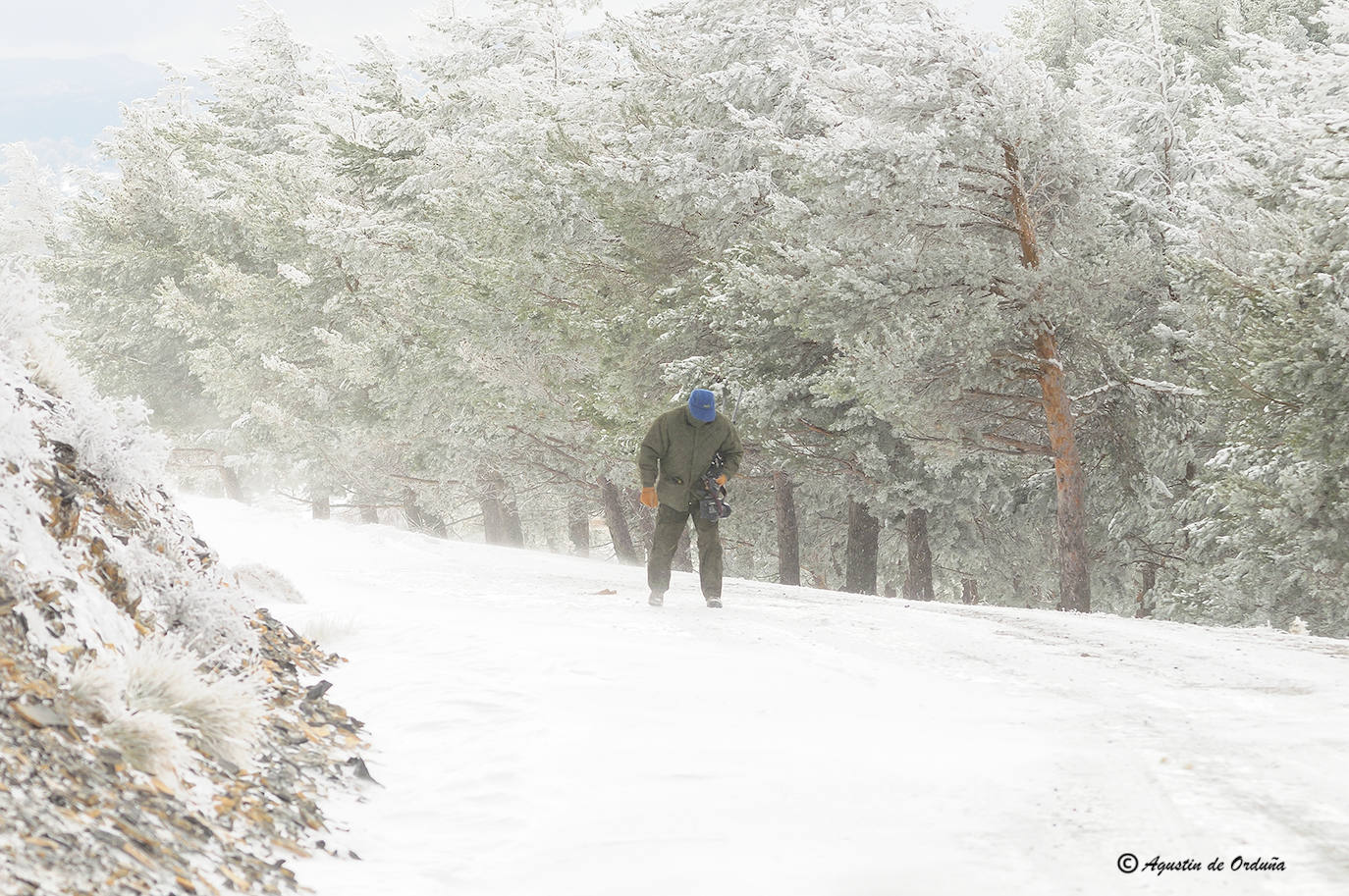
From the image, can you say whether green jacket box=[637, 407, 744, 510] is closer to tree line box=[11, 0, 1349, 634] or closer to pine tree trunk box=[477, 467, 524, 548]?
tree line box=[11, 0, 1349, 634]

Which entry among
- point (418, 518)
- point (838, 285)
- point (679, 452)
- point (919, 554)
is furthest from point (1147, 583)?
point (418, 518)

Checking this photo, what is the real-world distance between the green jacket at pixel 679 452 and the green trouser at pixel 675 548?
6.9 inches

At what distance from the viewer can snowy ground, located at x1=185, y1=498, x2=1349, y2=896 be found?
387 centimetres

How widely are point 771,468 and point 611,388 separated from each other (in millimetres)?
3256

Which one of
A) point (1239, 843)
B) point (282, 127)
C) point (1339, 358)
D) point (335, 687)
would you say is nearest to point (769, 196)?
point (1339, 358)

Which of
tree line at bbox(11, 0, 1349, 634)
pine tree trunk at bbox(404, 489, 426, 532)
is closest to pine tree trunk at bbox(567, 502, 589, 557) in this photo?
tree line at bbox(11, 0, 1349, 634)

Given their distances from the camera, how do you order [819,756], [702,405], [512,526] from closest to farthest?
1. [819,756]
2. [702,405]
3. [512,526]

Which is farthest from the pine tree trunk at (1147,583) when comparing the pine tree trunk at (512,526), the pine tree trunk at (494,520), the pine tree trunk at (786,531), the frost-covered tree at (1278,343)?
the pine tree trunk at (494,520)

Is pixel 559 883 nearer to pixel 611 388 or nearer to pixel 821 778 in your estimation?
pixel 821 778

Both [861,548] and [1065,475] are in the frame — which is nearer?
[1065,475]

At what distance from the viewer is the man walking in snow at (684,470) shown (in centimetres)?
1004

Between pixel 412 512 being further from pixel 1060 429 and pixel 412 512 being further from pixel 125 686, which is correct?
pixel 125 686

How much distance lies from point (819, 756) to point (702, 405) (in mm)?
5049

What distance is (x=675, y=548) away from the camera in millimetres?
10062
